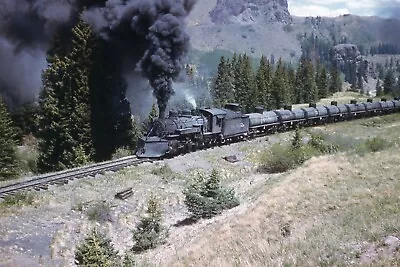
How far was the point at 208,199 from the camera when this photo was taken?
16031 millimetres

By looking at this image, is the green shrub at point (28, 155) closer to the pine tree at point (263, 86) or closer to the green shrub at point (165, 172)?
the green shrub at point (165, 172)

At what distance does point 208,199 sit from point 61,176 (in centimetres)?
698

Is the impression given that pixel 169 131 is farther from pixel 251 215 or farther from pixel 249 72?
pixel 249 72

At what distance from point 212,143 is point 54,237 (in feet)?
45.1

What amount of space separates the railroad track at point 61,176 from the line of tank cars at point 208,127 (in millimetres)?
1143

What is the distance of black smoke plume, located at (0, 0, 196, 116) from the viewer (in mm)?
23391

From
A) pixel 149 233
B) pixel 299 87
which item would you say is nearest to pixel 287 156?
pixel 149 233

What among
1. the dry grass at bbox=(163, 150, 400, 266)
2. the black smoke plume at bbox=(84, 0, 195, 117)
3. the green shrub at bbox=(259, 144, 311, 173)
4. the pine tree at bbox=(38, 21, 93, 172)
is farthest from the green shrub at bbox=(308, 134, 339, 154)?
the pine tree at bbox=(38, 21, 93, 172)

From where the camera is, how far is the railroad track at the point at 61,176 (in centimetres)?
1709

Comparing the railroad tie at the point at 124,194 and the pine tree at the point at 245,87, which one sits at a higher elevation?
the pine tree at the point at 245,87

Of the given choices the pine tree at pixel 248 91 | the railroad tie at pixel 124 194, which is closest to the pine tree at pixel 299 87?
the pine tree at pixel 248 91

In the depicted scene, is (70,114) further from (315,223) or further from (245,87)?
(245,87)

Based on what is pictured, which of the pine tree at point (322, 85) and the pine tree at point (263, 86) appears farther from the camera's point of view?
the pine tree at point (322, 85)

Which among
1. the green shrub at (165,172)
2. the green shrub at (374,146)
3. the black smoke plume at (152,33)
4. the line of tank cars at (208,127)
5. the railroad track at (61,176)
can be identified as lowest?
the green shrub at (165,172)
